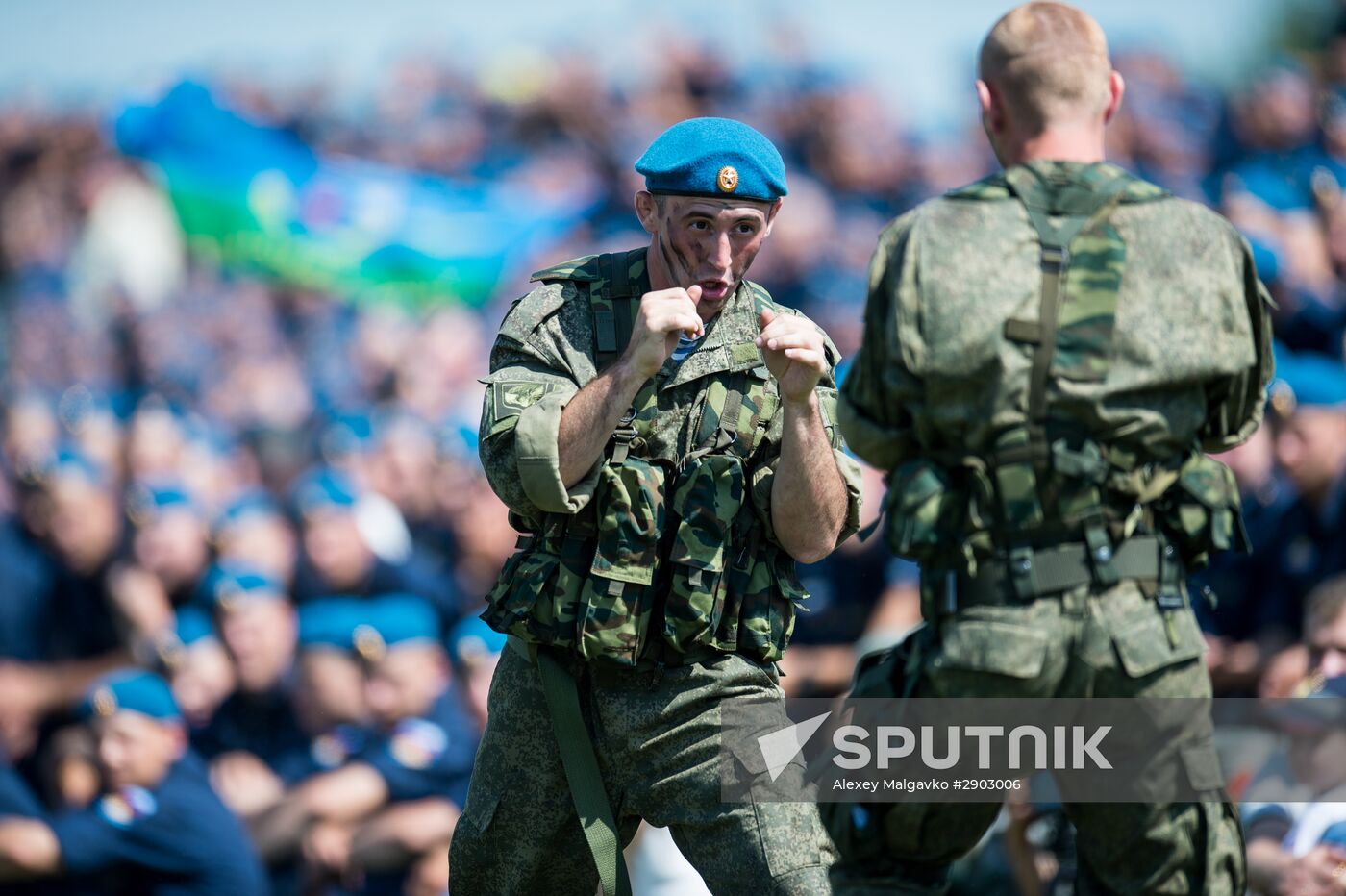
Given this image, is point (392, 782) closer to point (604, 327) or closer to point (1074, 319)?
point (604, 327)

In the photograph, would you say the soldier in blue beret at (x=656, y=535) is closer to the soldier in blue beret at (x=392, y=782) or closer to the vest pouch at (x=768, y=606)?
the vest pouch at (x=768, y=606)

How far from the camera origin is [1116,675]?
344 cm

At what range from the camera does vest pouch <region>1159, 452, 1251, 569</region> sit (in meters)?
3.49

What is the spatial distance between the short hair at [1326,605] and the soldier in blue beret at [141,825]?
427 centimetres

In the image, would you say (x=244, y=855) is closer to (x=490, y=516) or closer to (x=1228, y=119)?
(x=490, y=516)

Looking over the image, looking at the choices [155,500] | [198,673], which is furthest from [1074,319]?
[155,500]

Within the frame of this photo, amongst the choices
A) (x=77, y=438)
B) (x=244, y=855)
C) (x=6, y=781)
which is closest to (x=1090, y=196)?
(x=244, y=855)

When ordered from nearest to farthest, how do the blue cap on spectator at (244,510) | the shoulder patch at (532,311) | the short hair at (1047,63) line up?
the short hair at (1047,63), the shoulder patch at (532,311), the blue cap on spectator at (244,510)

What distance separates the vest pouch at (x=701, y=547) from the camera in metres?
4.02

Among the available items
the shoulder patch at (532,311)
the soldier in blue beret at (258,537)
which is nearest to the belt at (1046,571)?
the shoulder patch at (532,311)

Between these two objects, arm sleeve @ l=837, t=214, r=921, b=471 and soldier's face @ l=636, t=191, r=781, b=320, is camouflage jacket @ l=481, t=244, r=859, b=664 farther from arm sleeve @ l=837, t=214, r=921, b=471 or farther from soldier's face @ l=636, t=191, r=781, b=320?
arm sleeve @ l=837, t=214, r=921, b=471

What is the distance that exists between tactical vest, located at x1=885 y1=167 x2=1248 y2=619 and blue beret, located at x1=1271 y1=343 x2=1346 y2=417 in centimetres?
394

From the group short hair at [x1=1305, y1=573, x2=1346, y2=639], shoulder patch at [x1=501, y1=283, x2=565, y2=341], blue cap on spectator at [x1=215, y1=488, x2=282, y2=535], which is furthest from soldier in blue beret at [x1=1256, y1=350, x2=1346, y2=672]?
blue cap on spectator at [x1=215, y1=488, x2=282, y2=535]

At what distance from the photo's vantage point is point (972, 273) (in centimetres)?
349
